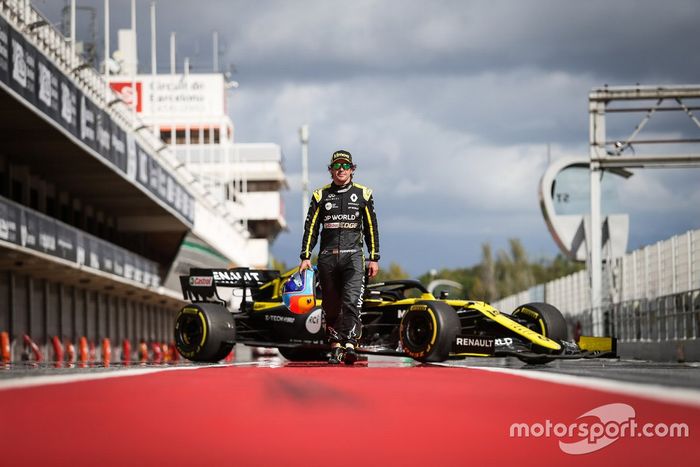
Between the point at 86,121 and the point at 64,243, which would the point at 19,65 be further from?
the point at 64,243

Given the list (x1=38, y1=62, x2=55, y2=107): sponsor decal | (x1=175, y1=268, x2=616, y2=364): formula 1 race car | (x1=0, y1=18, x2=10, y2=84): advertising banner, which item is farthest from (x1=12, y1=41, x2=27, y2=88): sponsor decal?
(x1=175, y1=268, x2=616, y2=364): formula 1 race car

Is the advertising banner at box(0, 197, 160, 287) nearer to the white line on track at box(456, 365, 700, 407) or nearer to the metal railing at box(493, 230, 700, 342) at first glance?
the metal railing at box(493, 230, 700, 342)

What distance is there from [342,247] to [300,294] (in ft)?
7.01

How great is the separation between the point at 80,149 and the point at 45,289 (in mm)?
6444

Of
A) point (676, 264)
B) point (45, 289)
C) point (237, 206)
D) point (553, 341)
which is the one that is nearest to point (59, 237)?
point (45, 289)

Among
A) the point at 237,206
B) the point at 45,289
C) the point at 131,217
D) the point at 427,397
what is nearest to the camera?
the point at 427,397

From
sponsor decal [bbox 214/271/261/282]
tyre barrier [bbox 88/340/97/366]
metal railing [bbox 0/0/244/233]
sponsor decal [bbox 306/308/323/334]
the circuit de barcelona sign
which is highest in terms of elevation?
metal railing [bbox 0/0/244/233]

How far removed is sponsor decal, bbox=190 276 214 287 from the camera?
42.5 feet

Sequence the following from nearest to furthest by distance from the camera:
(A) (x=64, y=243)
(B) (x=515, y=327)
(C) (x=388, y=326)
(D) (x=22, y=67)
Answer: (B) (x=515, y=327) < (C) (x=388, y=326) < (D) (x=22, y=67) < (A) (x=64, y=243)

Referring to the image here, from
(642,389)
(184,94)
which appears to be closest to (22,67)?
(642,389)

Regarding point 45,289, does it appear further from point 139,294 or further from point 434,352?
point 434,352

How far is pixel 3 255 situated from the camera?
27922mm

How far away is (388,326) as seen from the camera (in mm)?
11102

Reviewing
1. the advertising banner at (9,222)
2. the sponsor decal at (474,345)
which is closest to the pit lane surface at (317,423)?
the sponsor decal at (474,345)
